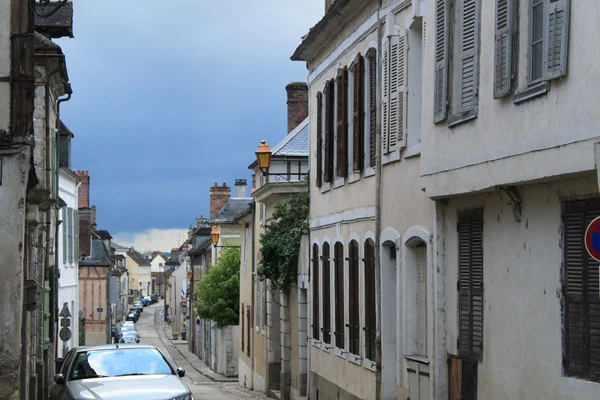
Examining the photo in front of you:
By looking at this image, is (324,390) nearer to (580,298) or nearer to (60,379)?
(60,379)

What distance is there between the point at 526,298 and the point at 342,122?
9350 mm

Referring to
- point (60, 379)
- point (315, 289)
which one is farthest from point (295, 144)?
point (60, 379)

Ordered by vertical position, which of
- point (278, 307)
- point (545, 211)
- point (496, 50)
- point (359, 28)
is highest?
point (359, 28)

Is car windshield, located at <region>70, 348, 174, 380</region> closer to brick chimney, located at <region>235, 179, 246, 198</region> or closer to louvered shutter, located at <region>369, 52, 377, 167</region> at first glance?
louvered shutter, located at <region>369, 52, 377, 167</region>

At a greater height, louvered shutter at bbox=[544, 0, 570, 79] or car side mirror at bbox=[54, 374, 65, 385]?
louvered shutter at bbox=[544, 0, 570, 79]

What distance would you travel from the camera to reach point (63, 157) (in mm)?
39156

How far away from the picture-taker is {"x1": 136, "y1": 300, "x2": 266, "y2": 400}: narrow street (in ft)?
106

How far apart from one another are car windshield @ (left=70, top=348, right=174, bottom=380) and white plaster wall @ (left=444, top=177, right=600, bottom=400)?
4686 mm

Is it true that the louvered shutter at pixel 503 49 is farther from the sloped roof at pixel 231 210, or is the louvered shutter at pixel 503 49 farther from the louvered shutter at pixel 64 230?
the sloped roof at pixel 231 210

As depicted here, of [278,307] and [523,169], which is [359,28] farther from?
[278,307]

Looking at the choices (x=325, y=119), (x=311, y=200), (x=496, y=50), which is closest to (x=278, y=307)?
(x=311, y=200)

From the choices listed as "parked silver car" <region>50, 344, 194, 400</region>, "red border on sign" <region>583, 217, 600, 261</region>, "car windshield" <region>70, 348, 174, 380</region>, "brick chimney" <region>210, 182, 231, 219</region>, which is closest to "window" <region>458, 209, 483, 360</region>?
"parked silver car" <region>50, 344, 194, 400</region>

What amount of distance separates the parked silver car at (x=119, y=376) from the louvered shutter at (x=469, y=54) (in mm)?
4986

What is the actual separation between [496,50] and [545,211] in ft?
5.89
